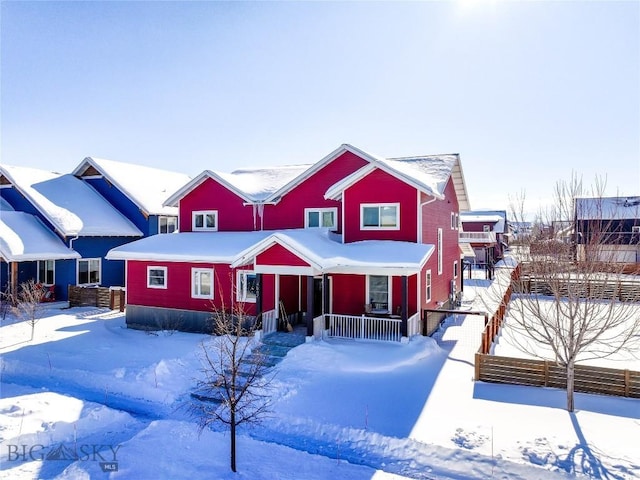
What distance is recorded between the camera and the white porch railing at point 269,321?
55.2 ft

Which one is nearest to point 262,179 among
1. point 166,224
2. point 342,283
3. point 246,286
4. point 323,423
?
point 246,286

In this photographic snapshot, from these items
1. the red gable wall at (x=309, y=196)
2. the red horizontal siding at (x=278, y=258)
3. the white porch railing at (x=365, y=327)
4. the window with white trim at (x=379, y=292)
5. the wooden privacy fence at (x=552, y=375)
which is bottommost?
the wooden privacy fence at (x=552, y=375)

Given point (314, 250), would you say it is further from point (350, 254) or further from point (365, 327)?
point (365, 327)

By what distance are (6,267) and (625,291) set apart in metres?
37.9

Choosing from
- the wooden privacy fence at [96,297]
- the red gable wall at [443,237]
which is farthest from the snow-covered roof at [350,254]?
the wooden privacy fence at [96,297]

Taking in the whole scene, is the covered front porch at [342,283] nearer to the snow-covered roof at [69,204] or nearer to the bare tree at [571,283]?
the bare tree at [571,283]

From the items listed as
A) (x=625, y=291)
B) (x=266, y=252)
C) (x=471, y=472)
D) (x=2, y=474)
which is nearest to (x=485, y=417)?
(x=471, y=472)

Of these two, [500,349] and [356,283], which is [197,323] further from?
[500,349]

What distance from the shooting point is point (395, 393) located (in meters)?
11.9

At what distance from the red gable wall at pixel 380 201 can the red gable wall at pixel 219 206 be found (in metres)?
6.17

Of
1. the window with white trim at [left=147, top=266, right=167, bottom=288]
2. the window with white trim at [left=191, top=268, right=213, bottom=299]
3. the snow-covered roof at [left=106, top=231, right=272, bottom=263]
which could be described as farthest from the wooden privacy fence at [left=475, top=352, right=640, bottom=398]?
the window with white trim at [left=147, top=266, right=167, bottom=288]

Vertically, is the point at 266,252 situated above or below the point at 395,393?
above

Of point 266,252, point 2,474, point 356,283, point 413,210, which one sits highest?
point 413,210

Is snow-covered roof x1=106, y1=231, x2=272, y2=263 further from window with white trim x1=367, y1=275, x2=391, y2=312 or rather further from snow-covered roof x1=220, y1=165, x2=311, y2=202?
window with white trim x1=367, y1=275, x2=391, y2=312
